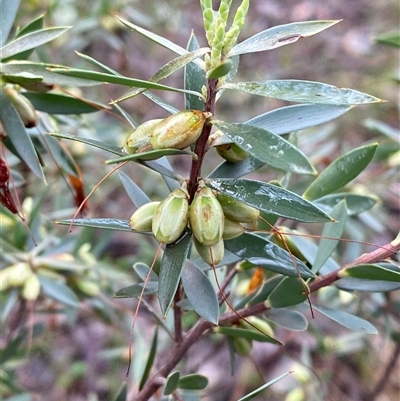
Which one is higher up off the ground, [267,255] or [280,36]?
[280,36]

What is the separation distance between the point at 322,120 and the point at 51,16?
98 cm

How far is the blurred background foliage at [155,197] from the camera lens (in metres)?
1.02

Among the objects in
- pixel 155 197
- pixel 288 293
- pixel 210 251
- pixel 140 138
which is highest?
pixel 140 138

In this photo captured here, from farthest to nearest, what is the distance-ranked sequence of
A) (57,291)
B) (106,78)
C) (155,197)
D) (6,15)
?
(155,197)
(57,291)
(6,15)
(106,78)

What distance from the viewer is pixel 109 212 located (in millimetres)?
1722

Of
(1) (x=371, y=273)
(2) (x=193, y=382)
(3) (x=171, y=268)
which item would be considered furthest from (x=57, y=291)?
(1) (x=371, y=273)

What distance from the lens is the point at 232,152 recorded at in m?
0.49

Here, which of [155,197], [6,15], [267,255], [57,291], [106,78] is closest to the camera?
A: [106,78]

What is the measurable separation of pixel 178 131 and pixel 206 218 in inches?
3.2

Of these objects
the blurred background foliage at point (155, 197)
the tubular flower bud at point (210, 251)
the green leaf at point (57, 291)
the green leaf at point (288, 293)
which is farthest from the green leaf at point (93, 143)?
the green leaf at point (57, 291)

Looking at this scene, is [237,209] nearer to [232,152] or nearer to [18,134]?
[232,152]

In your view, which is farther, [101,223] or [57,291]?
[57,291]

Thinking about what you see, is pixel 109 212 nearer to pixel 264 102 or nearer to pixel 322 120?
pixel 264 102

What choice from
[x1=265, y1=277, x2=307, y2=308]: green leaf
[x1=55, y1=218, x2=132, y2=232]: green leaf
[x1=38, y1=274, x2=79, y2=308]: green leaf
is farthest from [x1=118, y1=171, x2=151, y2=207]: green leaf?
[x1=38, y1=274, x2=79, y2=308]: green leaf
